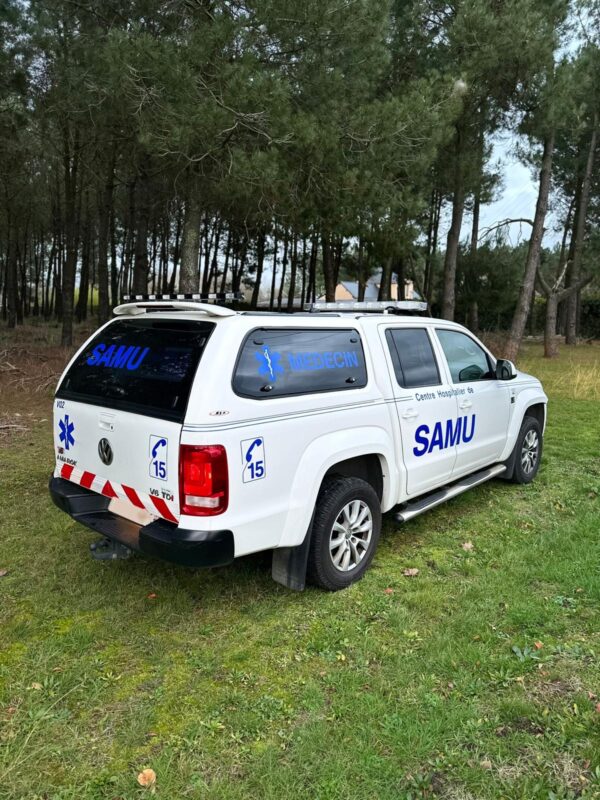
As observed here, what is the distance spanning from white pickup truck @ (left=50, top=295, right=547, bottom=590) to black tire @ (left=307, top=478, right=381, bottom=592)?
1 cm

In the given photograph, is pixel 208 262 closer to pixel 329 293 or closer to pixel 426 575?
pixel 329 293

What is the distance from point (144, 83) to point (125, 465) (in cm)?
665

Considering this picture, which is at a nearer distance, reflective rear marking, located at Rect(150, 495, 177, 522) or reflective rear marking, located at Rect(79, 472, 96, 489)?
reflective rear marking, located at Rect(150, 495, 177, 522)

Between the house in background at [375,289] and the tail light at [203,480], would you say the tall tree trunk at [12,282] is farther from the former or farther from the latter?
the tail light at [203,480]

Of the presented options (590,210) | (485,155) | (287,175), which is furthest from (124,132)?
(590,210)

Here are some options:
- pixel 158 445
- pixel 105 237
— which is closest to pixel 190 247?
pixel 105 237

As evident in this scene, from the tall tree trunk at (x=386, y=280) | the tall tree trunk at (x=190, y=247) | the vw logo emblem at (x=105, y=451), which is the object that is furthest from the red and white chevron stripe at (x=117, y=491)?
the tall tree trunk at (x=386, y=280)

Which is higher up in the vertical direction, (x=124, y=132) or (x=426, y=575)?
(x=124, y=132)

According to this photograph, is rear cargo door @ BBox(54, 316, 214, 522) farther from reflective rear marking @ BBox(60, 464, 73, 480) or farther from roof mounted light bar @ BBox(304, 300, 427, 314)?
roof mounted light bar @ BBox(304, 300, 427, 314)

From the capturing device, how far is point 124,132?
33.7ft

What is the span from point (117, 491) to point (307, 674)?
4.95 feet

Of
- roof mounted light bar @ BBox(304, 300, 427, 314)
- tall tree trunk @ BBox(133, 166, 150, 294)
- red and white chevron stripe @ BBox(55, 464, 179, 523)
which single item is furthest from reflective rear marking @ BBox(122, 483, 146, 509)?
tall tree trunk @ BBox(133, 166, 150, 294)

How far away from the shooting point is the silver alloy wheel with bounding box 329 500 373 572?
3740mm

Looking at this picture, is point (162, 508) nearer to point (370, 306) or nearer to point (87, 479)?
point (87, 479)
